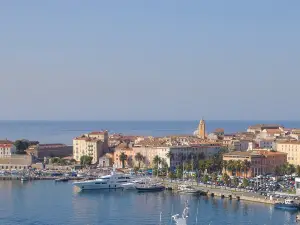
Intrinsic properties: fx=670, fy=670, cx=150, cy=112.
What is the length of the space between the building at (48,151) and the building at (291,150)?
51.9ft

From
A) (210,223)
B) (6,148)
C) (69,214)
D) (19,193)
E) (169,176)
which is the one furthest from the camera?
(6,148)

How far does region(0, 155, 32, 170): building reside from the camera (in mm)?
42625

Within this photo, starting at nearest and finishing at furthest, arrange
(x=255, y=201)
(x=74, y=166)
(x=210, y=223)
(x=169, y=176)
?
(x=210, y=223)
(x=255, y=201)
(x=169, y=176)
(x=74, y=166)

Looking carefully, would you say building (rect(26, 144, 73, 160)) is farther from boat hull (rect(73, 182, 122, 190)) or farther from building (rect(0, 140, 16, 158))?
boat hull (rect(73, 182, 122, 190))

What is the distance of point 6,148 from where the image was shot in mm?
44844

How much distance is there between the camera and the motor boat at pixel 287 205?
24.1 metres

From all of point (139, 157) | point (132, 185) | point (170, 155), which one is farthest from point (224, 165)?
point (139, 157)

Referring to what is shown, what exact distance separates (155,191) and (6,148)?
56.9 ft

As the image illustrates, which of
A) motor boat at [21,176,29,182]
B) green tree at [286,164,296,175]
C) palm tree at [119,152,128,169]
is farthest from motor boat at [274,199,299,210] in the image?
palm tree at [119,152,128,169]

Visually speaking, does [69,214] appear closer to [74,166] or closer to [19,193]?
[19,193]

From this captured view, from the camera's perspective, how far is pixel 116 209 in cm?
2450

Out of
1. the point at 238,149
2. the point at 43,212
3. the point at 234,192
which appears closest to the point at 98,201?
the point at 43,212

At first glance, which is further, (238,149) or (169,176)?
(238,149)

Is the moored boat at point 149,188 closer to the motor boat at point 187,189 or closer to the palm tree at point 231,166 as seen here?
the motor boat at point 187,189
